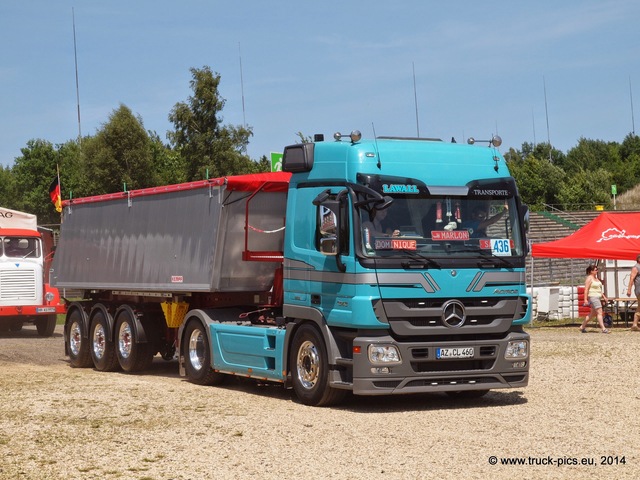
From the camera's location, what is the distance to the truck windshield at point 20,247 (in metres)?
28.1

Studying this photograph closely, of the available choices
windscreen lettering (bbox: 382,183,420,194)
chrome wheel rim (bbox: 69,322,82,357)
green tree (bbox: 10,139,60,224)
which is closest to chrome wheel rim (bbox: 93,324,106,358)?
chrome wheel rim (bbox: 69,322,82,357)

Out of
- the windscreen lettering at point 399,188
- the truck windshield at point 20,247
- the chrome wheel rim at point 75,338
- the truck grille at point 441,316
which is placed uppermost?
the truck windshield at point 20,247

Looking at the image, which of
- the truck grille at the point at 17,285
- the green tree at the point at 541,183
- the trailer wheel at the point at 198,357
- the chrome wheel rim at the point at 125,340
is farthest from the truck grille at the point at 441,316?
the green tree at the point at 541,183

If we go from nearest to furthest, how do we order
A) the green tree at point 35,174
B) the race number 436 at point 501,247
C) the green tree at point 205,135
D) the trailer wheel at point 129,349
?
the race number 436 at point 501,247, the trailer wheel at point 129,349, the green tree at point 205,135, the green tree at point 35,174

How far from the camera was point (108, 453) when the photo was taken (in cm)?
1002

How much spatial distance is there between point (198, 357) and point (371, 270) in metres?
4.73

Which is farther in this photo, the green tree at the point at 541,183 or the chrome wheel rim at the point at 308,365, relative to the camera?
the green tree at the point at 541,183

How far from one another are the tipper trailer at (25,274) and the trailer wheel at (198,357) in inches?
468

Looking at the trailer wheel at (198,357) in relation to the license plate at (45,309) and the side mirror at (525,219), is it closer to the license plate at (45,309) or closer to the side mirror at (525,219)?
the side mirror at (525,219)

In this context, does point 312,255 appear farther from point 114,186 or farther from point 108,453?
point 114,186

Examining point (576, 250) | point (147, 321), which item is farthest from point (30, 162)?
point (147, 321)

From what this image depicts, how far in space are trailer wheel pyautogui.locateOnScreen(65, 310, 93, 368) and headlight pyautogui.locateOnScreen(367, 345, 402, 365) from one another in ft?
27.6

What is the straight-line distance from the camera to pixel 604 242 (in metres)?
28.7

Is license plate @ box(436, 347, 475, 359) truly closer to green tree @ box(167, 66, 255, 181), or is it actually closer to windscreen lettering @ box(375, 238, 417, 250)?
windscreen lettering @ box(375, 238, 417, 250)
